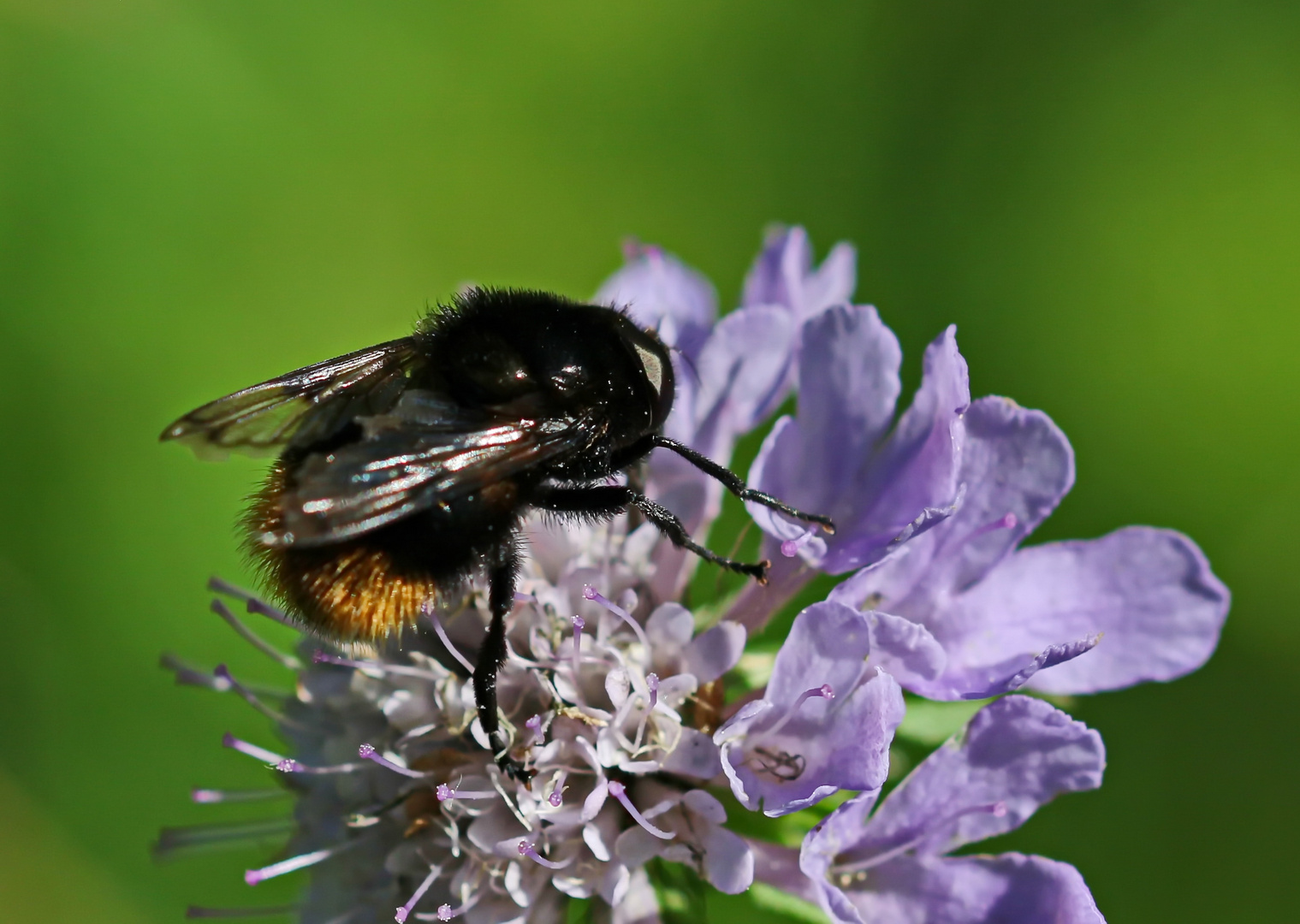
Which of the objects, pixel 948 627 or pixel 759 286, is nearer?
pixel 948 627

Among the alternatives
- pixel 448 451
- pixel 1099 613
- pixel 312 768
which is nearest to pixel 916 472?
pixel 1099 613

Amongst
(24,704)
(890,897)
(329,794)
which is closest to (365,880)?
(329,794)

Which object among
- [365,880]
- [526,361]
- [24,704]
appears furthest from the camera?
[24,704]

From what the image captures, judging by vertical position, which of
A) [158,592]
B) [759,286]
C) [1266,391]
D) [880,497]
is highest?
[759,286]

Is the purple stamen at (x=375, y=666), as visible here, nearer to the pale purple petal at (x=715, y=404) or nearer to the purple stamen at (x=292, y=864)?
the purple stamen at (x=292, y=864)

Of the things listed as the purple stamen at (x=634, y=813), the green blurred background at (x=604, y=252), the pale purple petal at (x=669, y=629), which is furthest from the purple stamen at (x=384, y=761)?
the green blurred background at (x=604, y=252)

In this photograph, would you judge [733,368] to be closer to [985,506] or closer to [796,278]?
[796,278]

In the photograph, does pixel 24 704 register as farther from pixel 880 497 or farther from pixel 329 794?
pixel 880 497
